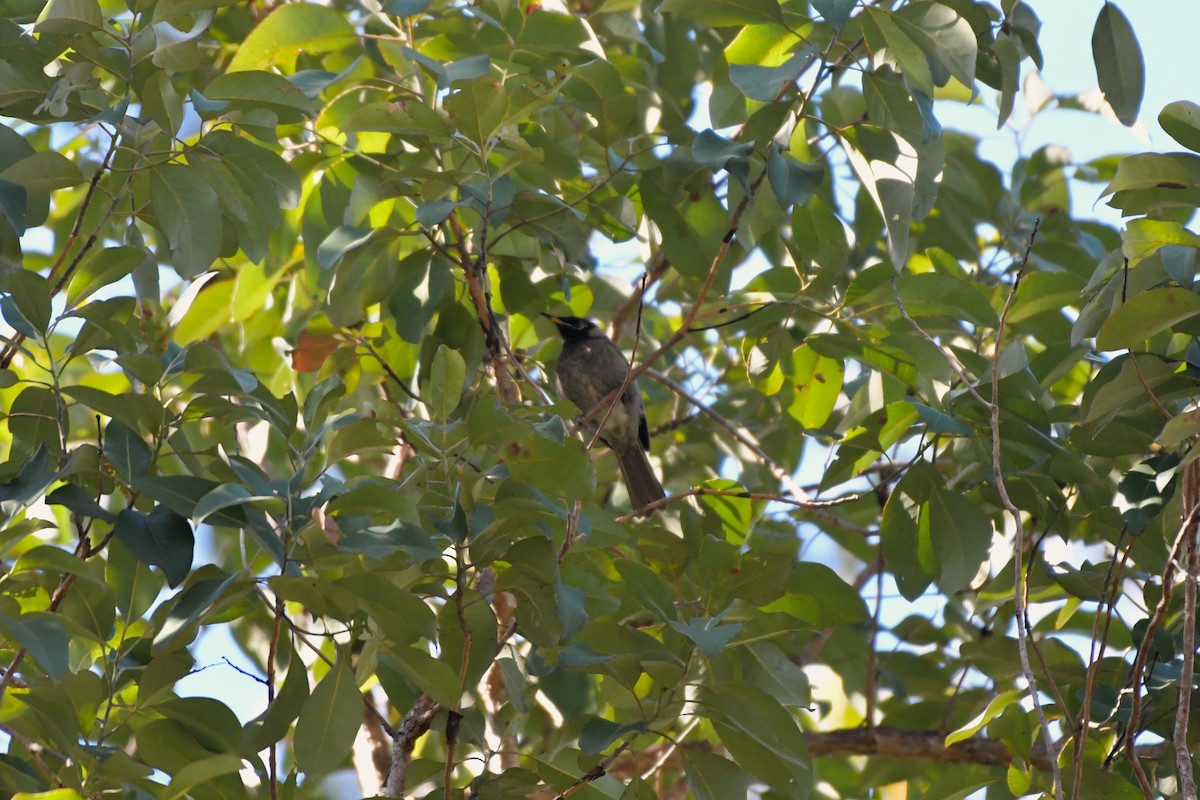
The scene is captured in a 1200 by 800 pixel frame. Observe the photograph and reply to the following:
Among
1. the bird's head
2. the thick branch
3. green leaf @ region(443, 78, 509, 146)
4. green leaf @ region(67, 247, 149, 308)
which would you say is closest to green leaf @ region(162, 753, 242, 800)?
green leaf @ region(67, 247, 149, 308)

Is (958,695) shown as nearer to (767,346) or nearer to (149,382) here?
(767,346)

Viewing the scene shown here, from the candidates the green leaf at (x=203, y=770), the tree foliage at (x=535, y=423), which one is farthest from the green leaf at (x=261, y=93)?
the green leaf at (x=203, y=770)

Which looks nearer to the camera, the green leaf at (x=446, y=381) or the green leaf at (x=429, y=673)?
the green leaf at (x=429, y=673)

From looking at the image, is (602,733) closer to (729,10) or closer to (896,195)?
(896,195)

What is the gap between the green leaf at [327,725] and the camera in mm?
2129

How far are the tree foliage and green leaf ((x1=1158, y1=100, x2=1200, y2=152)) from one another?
0.06 ft

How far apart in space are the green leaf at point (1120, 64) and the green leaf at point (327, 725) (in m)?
2.32

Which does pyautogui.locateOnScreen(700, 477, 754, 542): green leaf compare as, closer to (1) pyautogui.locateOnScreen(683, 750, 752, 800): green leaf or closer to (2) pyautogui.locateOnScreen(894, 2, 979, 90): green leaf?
(1) pyautogui.locateOnScreen(683, 750, 752, 800): green leaf

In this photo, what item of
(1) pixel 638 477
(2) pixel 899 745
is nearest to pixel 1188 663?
(2) pixel 899 745

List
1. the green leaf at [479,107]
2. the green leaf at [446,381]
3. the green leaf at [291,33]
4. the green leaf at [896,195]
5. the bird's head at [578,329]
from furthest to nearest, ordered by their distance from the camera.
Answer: the bird's head at [578,329], the green leaf at [291,33], the green leaf at [896,195], the green leaf at [479,107], the green leaf at [446,381]

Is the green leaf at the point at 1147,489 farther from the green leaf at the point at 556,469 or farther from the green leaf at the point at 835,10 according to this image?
the green leaf at the point at 556,469

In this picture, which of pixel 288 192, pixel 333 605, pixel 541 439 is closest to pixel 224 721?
pixel 333 605

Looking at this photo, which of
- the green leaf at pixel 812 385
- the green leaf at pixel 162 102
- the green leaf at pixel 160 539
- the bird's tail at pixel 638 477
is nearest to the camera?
the green leaf at pixel 160 539

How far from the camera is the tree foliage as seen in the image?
86.5 inches
